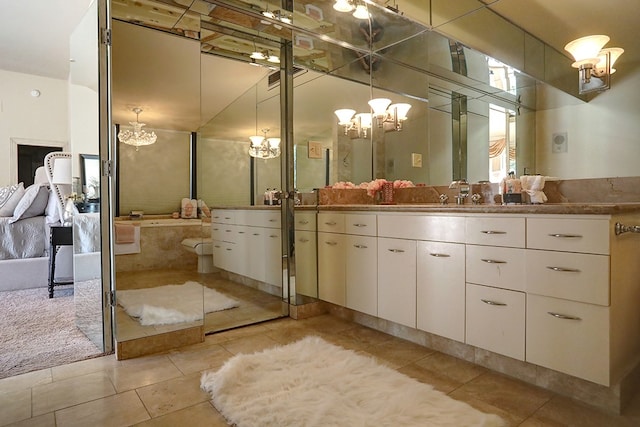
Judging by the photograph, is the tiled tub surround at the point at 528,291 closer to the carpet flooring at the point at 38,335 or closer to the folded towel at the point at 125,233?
the folded towel at the point at 125,233

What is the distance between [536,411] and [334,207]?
1721 mm

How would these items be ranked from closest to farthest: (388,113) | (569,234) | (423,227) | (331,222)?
1. (569,234)
2. (423,227)
3. (331,222)
4. (388,113)

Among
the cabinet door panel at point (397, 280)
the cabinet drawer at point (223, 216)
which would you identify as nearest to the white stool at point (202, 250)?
the cabinet drawer at point (223, 216)

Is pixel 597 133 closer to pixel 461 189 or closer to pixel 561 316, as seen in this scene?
pixel 461 189

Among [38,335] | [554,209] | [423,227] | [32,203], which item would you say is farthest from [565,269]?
[32,203]

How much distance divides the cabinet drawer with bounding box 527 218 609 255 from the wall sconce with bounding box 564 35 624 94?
40.4 inches

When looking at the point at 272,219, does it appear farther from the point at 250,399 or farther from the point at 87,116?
the point at 250,399

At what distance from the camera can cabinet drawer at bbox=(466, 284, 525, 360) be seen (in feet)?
5.69

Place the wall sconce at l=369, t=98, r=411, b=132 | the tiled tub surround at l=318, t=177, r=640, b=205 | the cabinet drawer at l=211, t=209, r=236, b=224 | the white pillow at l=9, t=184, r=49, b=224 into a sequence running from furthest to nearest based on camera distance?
the white pillow at l=9, t=184, r=49, b=224, the wall sconce at l=369, t=98, r=411, b=132, the cabinet drawer at l=211, t=209, r=236, b=224, the tiled tub surround at l=318, t=177, r=640, b=205

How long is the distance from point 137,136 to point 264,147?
1.10 metres

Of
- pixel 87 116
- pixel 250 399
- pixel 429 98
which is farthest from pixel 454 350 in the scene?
pixel 87 116

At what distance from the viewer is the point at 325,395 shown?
1604mm

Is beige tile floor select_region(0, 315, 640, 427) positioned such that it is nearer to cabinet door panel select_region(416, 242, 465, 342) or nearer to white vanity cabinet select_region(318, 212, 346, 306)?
cabinet door panel select_region(416, 242, 465, 342)

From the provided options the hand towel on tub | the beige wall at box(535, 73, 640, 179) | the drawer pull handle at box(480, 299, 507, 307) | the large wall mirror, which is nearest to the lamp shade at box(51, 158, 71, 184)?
the large wall mirror
